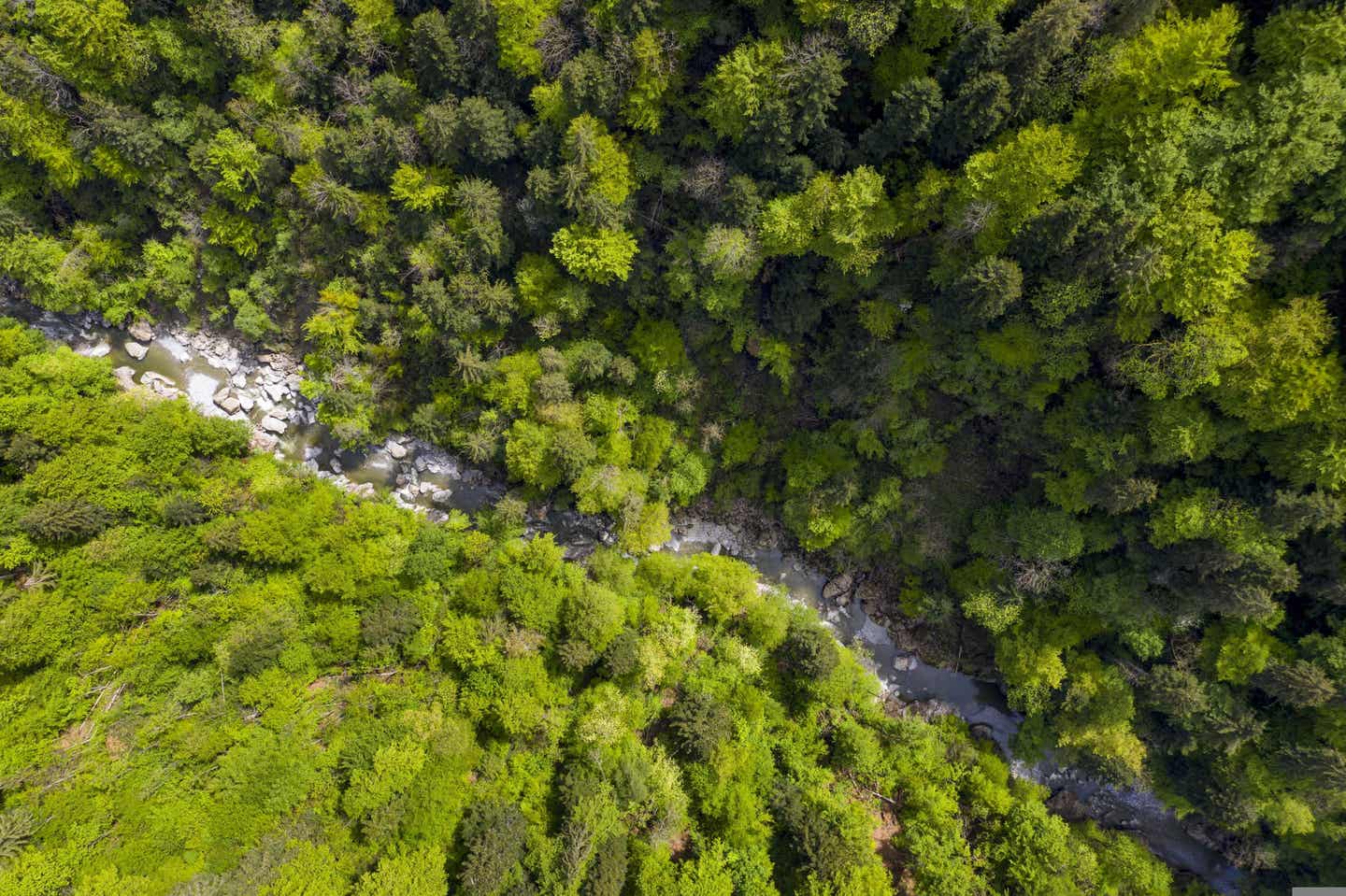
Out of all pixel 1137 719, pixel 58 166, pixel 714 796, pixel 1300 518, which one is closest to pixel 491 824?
pixel 714 796

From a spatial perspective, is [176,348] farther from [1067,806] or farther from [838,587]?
[1067,806]

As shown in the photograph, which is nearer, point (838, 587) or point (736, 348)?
point (736, 348)

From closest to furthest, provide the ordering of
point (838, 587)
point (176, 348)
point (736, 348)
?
point (736, 348) < point (176, 348) < point (838, 587)

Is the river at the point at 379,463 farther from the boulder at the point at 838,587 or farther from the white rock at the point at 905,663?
the boulder at the point at 838,587

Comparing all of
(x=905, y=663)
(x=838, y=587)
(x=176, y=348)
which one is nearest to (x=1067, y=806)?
(x=905, y=663)

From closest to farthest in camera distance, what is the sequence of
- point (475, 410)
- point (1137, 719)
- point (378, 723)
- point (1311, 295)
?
point (1311, 295) → point (378, 723) → point (1137, 719) → point (475, 410)

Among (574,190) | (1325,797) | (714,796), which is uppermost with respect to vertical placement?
(574,190)

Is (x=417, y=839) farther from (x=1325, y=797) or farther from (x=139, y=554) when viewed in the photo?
(x=1325, y=797)
